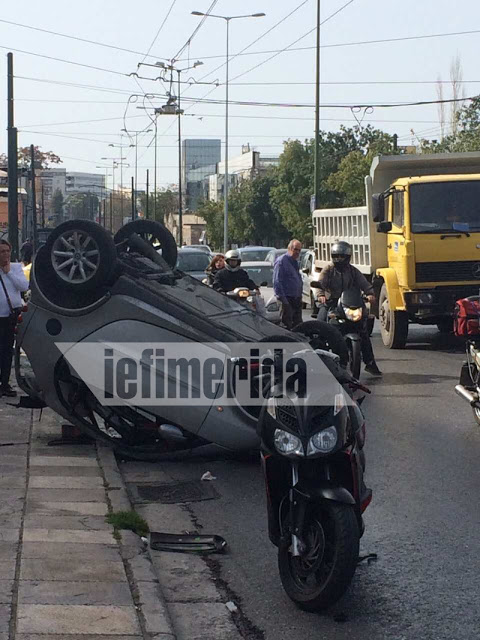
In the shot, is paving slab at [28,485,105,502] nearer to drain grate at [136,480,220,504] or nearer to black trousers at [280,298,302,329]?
drain grate at [136,480,220,504]

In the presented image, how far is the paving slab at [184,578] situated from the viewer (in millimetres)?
5762

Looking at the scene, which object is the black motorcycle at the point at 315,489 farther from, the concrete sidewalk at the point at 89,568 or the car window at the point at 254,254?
the car window at the point at 254,254

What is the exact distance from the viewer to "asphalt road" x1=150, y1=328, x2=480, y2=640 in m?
5.28

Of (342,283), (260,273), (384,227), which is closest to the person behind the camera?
(342,283)

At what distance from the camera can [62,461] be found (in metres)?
8.83

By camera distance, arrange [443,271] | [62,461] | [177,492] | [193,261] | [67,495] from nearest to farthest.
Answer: [67,495] < [177,492] < [62,461] < [443,271] < [193,261]

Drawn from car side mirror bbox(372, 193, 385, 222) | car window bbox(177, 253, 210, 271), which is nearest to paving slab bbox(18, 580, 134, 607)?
car side mirror bbox(372, 193, 385, 222)

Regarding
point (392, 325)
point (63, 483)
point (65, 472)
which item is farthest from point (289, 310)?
point (63, 483)

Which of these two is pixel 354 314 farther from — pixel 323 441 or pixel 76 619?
pixel 76 619

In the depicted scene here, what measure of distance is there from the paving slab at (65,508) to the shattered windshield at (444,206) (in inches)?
414

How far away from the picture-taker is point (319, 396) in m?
5.44

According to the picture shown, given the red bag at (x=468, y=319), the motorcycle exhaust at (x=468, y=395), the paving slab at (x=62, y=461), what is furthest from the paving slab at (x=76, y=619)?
the red bag at (x=468, y=319)

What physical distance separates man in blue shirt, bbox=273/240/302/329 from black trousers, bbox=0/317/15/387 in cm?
556

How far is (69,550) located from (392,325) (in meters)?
12.1
